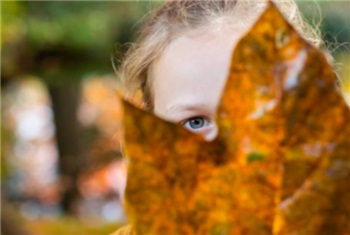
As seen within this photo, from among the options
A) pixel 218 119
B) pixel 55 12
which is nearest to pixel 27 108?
pixel 55 12

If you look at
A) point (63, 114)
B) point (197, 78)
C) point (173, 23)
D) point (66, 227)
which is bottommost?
point (197, 78)

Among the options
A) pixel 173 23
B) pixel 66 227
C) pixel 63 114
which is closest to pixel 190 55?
pixel 173 23

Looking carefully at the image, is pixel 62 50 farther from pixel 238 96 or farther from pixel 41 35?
pixel 238 96

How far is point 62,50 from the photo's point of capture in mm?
6500

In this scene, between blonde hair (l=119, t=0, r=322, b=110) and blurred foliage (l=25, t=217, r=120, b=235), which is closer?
blonde hair (l=119, t=0, r=322, b=110)

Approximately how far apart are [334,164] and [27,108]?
813 centimetres

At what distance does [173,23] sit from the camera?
2.18ft

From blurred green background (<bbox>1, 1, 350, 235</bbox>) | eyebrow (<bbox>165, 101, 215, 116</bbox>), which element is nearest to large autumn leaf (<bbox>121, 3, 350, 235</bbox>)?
eyebrow (<bbox>165, 101, 215, 116</bbox>)

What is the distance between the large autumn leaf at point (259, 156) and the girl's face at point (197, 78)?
179mm

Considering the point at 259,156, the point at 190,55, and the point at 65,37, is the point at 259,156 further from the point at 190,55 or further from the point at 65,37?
the point at 65,37

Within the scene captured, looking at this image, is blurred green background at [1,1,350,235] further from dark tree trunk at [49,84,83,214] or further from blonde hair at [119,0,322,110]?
blonde hair at [119,0,322,110]

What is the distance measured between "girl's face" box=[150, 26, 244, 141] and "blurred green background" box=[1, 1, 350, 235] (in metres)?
4.27

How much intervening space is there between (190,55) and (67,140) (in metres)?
6.86

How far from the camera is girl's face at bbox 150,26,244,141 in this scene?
46 centimetres
